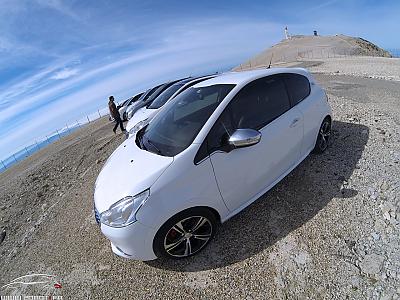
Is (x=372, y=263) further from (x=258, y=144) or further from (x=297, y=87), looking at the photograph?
(x=297, y=87)

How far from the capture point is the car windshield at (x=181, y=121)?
122 inches

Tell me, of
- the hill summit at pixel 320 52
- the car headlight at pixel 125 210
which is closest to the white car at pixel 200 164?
the car headlight at pixel 125 210

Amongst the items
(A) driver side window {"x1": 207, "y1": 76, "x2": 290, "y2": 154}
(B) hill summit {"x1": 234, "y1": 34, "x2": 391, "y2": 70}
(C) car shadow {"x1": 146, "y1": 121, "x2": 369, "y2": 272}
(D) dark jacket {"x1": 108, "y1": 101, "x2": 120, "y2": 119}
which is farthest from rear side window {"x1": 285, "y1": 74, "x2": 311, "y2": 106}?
(B) hill summit {"x1": 234, "y1": 34, "x2": 391, "y2": 70}

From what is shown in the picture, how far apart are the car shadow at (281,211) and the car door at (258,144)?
1.33 feet

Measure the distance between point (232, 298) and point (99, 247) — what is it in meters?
2.13

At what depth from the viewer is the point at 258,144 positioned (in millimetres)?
3244

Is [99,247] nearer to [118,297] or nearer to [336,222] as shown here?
[118,297]

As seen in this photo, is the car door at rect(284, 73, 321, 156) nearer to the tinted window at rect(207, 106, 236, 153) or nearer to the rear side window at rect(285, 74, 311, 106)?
the rear side window at rect(285, 74, 311, 106)

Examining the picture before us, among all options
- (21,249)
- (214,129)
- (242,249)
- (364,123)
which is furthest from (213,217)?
(364,123)

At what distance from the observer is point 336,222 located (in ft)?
10.7

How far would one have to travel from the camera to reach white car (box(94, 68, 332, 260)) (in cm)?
271

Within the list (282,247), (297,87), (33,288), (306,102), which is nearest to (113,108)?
(33,288)

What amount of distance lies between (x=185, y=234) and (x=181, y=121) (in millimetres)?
1481

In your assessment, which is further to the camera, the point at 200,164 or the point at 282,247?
the point at 282,247
